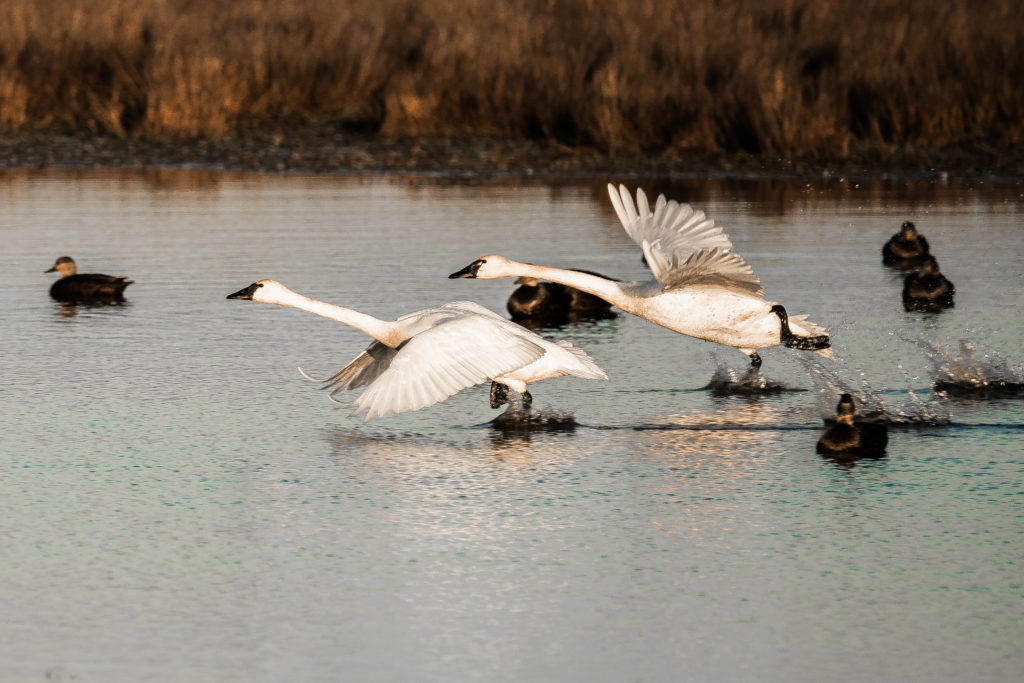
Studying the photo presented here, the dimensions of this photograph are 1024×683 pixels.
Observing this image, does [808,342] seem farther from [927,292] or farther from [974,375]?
[927,292]

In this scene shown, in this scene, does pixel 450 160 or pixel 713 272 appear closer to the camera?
pixel 713 272

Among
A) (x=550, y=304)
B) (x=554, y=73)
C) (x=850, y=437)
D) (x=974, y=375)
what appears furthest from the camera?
(x=554, y=73)

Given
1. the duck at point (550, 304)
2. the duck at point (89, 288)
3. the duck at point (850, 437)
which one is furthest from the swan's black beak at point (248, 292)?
the duck at point (850, 437)

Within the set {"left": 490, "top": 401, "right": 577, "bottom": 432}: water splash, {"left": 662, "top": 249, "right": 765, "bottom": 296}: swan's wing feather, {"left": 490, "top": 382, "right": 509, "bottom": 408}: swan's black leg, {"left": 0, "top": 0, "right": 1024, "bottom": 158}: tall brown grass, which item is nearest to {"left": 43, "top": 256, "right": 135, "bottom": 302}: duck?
{"left": 490, "top": 382, "right": 509, "bottom": 408}: swan's black leg

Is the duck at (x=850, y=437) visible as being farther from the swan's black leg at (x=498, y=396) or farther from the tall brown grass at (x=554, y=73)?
the tall brown grass at (x=554, y=73)

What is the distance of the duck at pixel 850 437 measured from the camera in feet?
23.7

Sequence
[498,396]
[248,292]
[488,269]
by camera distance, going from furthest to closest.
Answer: [488,269], [248,292], [498,396]

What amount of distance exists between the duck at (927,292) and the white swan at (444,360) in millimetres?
3905

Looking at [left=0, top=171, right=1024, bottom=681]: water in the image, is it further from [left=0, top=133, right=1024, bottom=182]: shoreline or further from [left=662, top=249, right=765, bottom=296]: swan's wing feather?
[left=0, top=133, right=1024, bottom=182]: shoreline

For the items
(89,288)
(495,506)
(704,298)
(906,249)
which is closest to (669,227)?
(704,298)

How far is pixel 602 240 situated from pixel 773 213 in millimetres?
2607

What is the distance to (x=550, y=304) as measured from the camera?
11578 millimetres

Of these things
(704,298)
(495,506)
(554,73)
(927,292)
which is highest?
(554,73)

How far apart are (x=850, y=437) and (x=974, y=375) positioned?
77.1 inches
